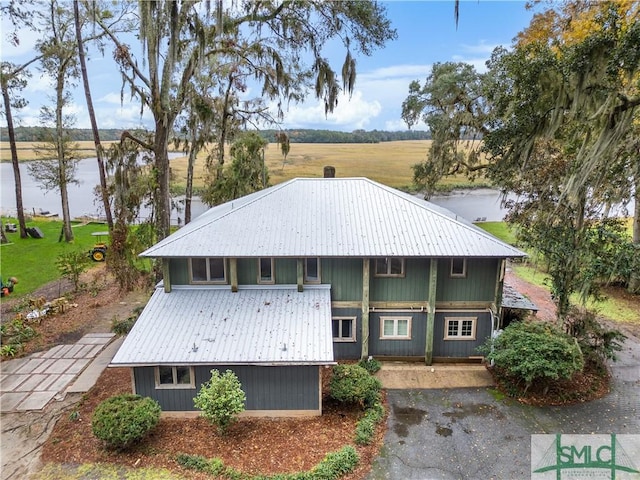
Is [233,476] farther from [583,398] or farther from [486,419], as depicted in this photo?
[583,398]

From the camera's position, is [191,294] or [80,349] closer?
[191,294]

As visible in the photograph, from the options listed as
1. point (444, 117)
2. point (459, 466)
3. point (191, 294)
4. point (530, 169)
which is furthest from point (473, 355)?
point (444, 117)

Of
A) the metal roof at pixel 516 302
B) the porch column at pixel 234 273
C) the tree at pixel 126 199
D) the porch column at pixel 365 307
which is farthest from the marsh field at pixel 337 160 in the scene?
the metal roof at pixel 516 302

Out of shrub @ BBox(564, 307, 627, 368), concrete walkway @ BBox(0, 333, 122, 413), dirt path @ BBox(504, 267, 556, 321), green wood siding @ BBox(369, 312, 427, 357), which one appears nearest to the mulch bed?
concrete walkway @ BBox(0, 333, 122, 413)

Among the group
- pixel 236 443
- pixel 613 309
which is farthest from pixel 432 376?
pixel 613 309

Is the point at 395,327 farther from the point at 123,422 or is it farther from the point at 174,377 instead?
the point at 123,422

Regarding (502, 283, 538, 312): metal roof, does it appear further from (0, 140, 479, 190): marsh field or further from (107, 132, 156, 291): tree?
(107, 132, 156, 291): tree
